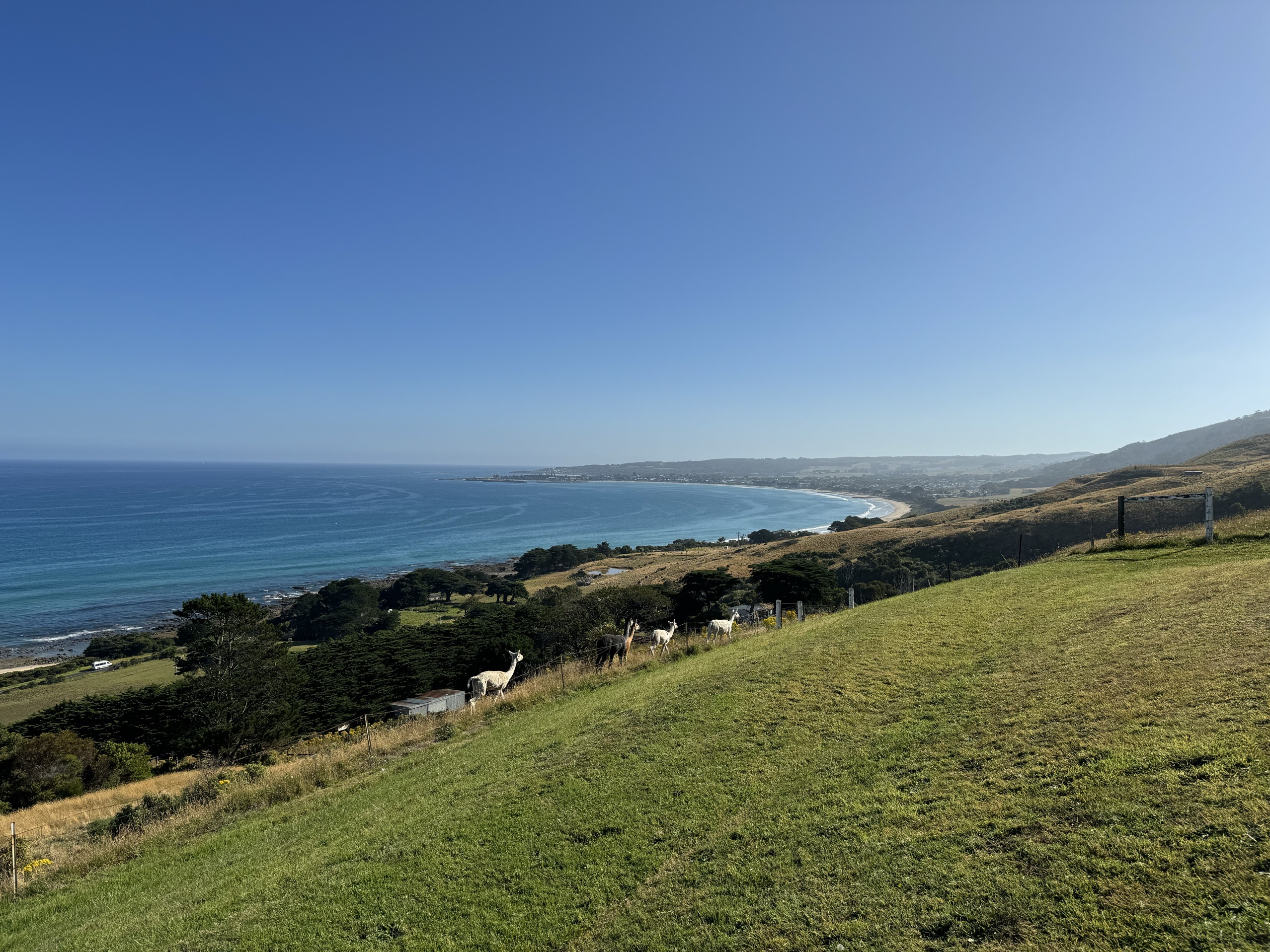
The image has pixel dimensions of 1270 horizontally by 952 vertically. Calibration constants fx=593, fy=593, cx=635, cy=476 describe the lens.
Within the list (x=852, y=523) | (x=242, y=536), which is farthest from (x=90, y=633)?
(x=852, y=523)

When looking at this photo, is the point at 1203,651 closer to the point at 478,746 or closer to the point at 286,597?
the point at 478,746

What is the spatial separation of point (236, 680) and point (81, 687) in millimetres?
23154

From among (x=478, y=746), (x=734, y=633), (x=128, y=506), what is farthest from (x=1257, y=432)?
(x=128, y=506)

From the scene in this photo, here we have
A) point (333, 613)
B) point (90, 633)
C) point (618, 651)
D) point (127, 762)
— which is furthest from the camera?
point (333, 613)

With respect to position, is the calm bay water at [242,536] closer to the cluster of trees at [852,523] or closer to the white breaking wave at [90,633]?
the white breaking wave at [90,633]

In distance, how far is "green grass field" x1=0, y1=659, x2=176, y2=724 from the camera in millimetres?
35156

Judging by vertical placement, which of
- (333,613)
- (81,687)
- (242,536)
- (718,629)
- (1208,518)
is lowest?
(81,687)

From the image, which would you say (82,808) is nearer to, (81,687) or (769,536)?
(81,687)

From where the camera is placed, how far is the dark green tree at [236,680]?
26.1 meters

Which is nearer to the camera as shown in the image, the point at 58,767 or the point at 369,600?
the point at 58,767

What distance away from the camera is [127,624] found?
57938mm

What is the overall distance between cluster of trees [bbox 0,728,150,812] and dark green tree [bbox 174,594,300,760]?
2581 mm

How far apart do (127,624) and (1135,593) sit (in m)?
76.2

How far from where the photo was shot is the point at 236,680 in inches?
1078
